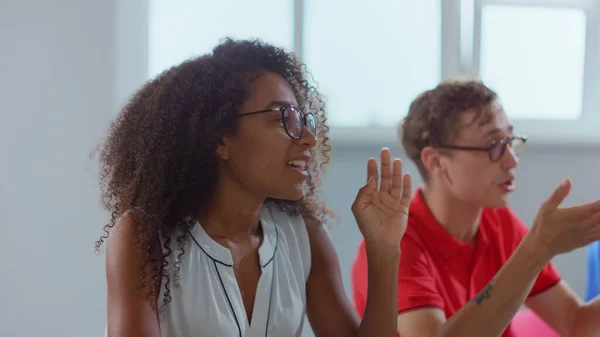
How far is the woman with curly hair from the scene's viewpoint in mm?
1212

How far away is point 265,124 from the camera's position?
1.28 meters

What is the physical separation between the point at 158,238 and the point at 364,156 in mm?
1482

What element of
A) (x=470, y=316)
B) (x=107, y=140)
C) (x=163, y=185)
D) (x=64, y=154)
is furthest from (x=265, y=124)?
(x=64, y=154)

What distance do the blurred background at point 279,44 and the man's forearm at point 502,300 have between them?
1.24 metres

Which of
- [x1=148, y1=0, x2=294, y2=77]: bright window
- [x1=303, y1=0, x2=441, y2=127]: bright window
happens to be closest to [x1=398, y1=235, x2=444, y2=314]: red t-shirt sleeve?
[x1=303, y1=0, x2=441, y2=127]: bright window

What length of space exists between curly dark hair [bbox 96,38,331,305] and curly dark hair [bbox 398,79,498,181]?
0.57m

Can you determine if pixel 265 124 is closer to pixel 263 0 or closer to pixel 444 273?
pixel 444 273

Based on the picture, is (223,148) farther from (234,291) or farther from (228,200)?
A: (234,291)

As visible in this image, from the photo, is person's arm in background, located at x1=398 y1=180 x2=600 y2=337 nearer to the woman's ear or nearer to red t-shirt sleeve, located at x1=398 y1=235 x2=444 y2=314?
red t-shirt sleeve, located at x1=398 y1=235 x2=444 y2=314

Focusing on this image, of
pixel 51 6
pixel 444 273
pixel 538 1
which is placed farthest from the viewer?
pixel 538 1

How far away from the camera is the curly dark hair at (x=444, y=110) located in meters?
1.73

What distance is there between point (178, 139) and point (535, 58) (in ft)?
7.13

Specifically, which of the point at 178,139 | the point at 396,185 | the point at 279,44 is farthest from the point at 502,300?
the point at 279,44

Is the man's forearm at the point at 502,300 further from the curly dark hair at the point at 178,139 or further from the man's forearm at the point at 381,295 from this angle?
the curly dark hair at the point at 178,139
